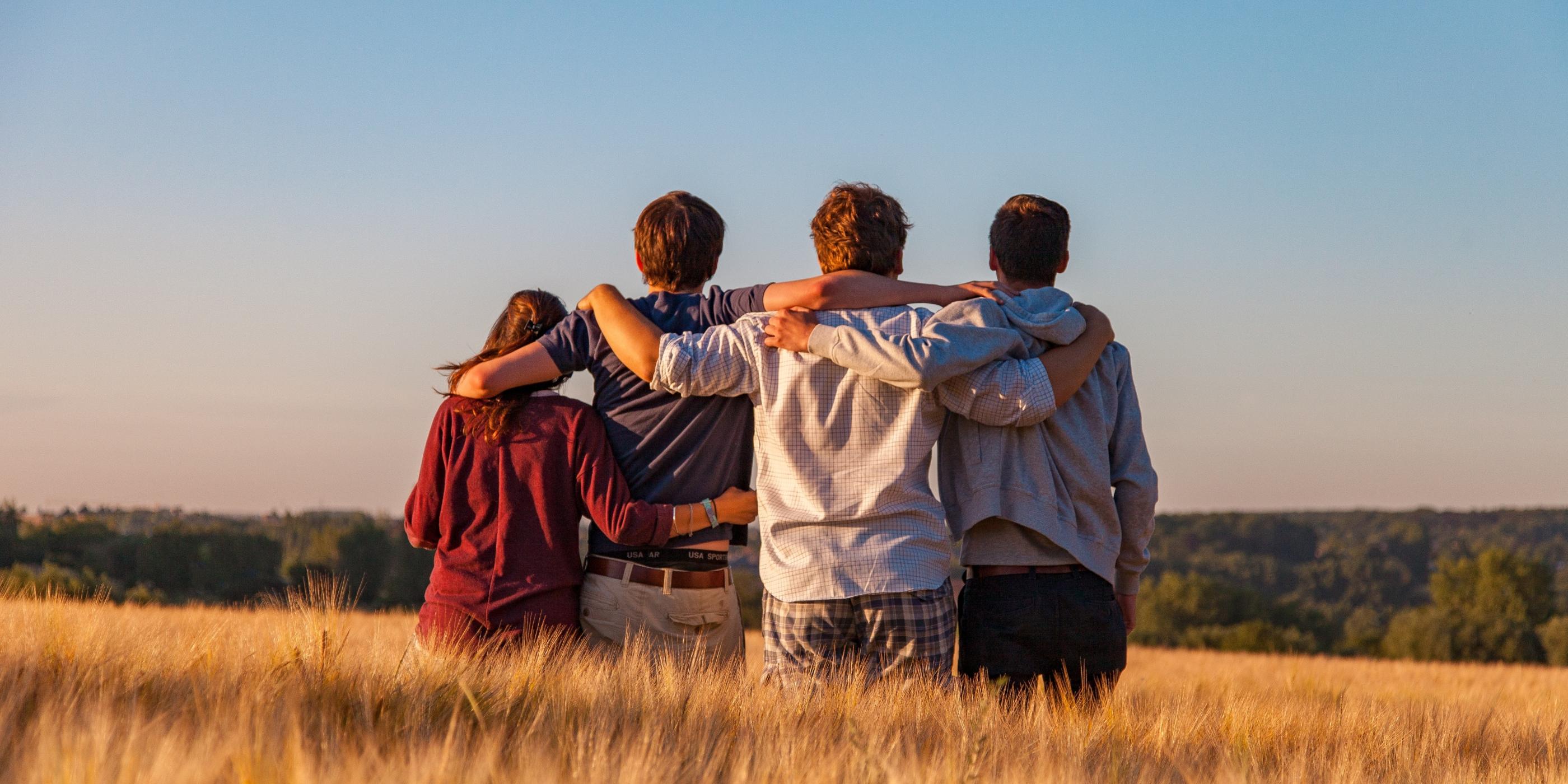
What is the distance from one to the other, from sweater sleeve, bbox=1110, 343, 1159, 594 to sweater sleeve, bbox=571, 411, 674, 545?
1.77 m

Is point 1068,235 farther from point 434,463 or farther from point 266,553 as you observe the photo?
point 266,553

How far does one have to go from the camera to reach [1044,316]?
4.25 meters

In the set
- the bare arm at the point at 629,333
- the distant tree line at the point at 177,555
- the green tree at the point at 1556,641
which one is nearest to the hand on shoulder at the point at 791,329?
the bare arm at the point at 629,333

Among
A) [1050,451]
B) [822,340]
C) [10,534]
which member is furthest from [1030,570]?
[10,534]

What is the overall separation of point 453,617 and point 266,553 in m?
46.4

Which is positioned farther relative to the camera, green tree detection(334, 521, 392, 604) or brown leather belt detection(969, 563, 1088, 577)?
green tree detection(334, 521, 392, 604)

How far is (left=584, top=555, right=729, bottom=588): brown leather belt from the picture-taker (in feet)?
14.0

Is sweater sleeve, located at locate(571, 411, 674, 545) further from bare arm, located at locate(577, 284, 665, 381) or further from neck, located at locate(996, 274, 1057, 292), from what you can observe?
neck, located at locate(996, 274, 1057, 292)

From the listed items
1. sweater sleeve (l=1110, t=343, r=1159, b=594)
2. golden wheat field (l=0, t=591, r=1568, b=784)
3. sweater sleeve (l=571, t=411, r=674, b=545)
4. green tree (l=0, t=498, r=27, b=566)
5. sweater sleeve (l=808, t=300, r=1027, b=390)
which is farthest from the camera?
green tree (l=0, t=498, r=27, b=566)

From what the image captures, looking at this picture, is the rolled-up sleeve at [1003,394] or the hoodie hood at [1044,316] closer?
the rolled-up sleeve at [1003,394]

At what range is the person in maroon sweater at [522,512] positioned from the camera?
4266mm

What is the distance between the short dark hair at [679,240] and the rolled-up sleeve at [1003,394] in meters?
1.06

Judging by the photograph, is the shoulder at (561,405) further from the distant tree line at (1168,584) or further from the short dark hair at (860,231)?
the distant tree line at (1168,584)

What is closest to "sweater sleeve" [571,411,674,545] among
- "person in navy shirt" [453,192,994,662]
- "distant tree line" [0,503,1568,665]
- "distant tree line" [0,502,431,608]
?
"person in navy shirt" [453,192,994,662]
